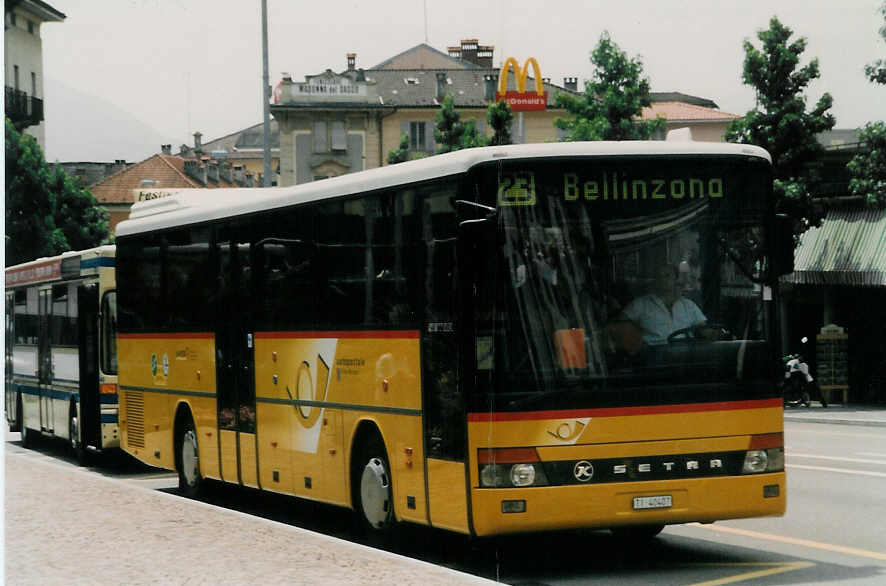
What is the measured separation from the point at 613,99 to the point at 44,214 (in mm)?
13785

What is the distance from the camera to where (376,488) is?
11867 mm

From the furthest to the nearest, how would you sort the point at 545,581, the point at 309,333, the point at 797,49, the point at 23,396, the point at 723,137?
the point at 797,49 → the point at 723,137 → the point at 23,396 → the point at 309,333 → the point at 545,581

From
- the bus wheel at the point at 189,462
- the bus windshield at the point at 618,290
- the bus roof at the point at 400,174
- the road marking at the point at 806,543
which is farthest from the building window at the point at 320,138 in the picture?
the bus windshield at the point at 618,290

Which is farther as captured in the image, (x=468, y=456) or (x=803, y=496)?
(x=803, y=496)

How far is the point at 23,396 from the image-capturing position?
2523 centimetres

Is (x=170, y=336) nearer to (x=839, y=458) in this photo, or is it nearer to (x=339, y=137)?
(x=839, y=458)

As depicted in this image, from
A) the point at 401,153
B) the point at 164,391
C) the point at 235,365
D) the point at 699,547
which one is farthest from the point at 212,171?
the point at 699,547

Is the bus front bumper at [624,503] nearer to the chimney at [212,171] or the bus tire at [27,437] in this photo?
the bus tire at [27,437]

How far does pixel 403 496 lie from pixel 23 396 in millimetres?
15512

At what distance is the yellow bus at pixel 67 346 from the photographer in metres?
20.4

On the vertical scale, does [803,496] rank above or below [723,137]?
below

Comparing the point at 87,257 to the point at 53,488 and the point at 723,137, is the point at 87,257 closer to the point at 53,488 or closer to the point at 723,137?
the point at 53,488

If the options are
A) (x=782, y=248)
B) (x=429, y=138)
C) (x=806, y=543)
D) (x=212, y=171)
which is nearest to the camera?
(x=782, y=248)

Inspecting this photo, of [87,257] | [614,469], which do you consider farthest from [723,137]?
[614,469]
